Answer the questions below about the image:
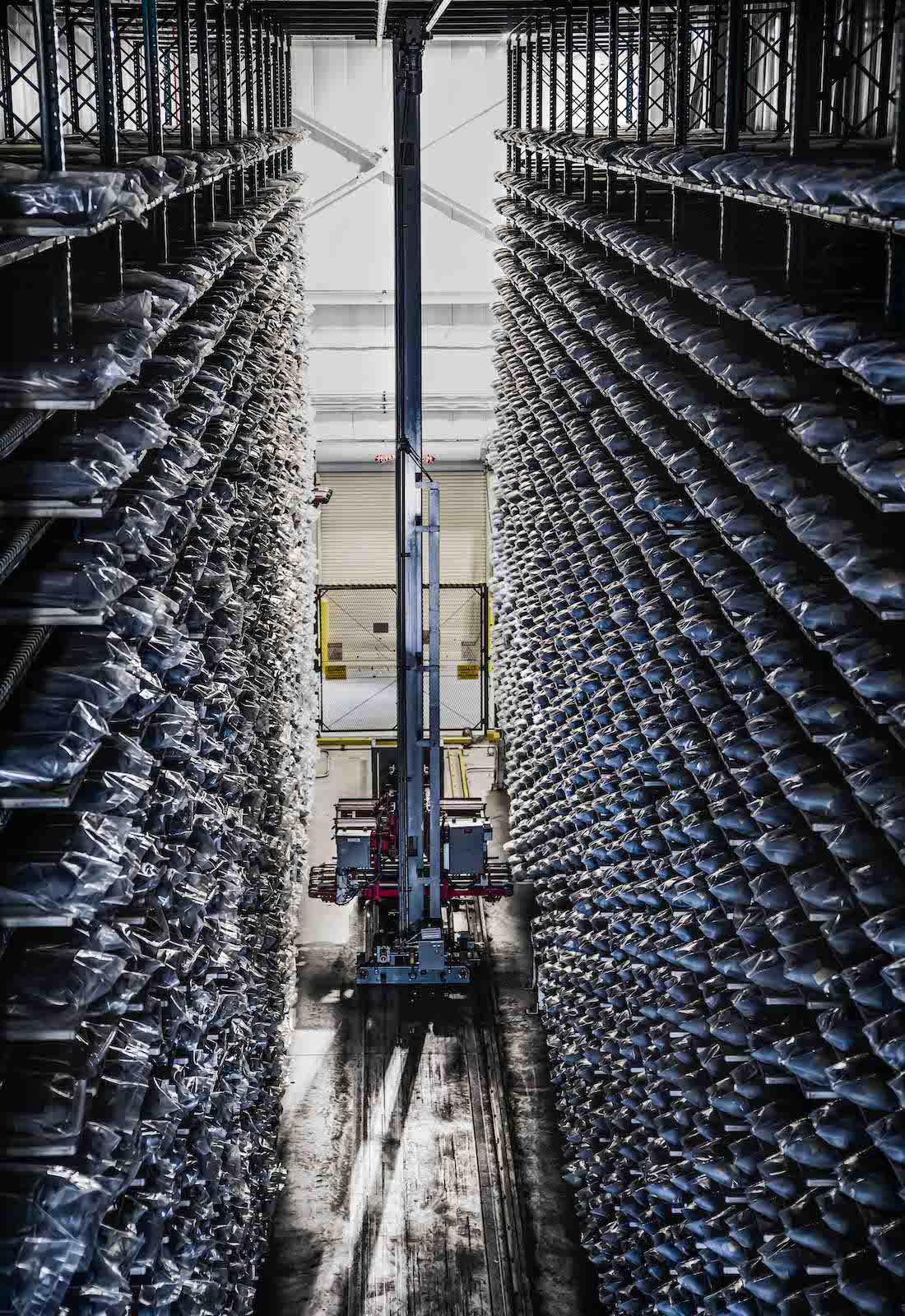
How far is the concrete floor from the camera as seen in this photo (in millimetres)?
11055

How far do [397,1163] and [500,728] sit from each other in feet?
26.9

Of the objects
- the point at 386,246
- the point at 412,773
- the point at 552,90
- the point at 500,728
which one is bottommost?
the point at 500,728

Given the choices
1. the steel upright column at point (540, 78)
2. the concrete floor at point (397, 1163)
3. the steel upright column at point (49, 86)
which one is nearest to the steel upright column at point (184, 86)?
the steel upright column at point (49, 86)

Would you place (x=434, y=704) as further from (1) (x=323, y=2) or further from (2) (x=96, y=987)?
(2) (x=96, y=987)

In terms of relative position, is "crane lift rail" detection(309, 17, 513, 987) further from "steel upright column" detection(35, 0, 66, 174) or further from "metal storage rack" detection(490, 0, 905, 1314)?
"steel upright column" detection(35, 0, 66, 174)

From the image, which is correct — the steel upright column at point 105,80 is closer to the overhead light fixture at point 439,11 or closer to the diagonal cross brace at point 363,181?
the overhead light fixture at point 439,11

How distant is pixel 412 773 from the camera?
50.1ft

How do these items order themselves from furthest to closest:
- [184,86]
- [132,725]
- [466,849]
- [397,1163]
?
[466,849] → [397,1163] → [184,86] → [132,725]

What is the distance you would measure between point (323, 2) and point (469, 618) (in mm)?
12457

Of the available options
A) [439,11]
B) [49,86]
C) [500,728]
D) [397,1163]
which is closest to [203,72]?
[439,11]

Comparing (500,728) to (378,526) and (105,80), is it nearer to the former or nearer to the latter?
(378,526)

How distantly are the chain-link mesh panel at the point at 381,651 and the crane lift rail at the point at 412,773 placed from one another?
905 centimetres

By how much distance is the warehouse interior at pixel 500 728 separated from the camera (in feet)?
18.7

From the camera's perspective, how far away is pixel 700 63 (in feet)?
58.2
